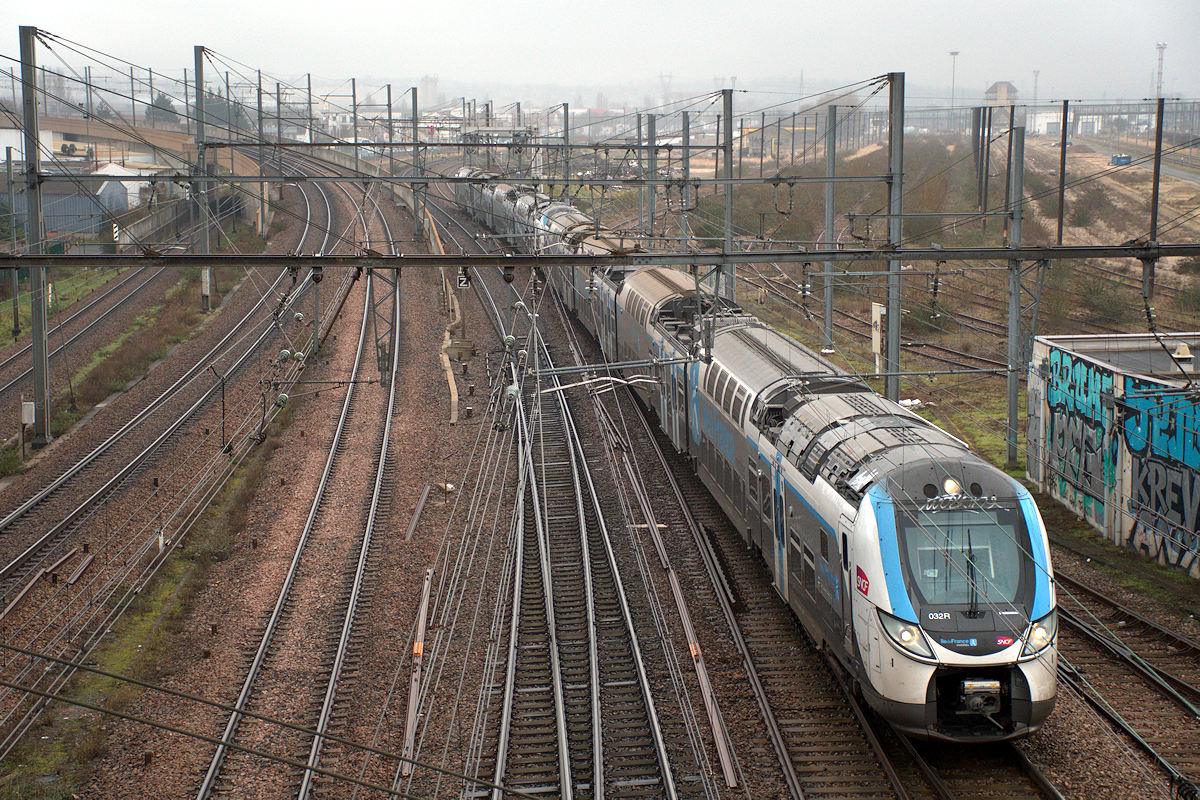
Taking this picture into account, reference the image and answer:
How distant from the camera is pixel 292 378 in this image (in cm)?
2911

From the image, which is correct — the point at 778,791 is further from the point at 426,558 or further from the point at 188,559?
the point at 188,559

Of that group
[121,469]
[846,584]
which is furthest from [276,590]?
[846,584]

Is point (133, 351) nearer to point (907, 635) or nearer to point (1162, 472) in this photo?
point (1162, 472)

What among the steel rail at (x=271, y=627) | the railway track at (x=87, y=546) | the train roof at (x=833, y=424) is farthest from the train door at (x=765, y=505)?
the railway track at (x=87, y=546)

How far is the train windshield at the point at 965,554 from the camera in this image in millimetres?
10445

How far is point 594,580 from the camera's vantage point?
54.8 ft

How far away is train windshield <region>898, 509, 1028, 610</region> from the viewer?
1045cm

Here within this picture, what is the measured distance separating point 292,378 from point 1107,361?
20.3 m

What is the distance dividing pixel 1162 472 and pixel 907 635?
8865mm

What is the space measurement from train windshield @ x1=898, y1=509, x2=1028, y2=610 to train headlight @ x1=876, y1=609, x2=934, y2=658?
306 millimetres

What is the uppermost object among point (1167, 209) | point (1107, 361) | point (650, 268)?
point (1167, 209)

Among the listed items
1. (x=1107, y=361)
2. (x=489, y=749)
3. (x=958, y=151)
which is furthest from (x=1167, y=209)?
(x=489, y=749)

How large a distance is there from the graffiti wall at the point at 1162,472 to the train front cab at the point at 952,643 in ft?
22.2

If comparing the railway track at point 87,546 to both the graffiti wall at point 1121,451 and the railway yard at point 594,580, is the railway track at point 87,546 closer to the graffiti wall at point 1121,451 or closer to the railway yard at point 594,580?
the railway yard at point 594,580
